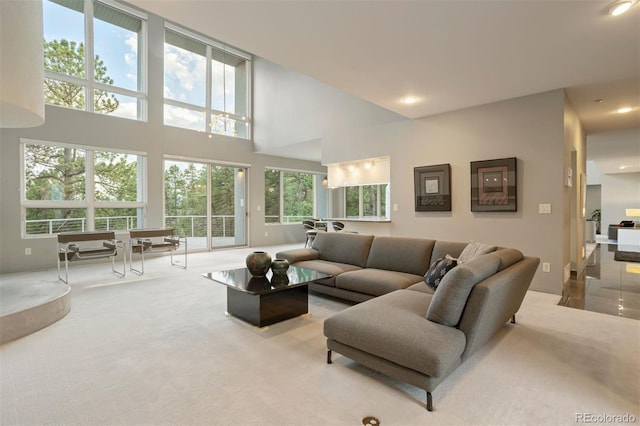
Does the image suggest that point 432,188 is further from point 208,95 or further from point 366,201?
point 208,95

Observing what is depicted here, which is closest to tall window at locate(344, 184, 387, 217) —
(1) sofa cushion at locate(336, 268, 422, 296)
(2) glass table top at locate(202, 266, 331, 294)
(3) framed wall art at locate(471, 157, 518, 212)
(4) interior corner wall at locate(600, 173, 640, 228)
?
(3) framed wall art at locate(471, 157, 518, 212)

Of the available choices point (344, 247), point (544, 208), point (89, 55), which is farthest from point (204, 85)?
point (544, 208)

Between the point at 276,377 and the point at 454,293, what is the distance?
1.28 metres

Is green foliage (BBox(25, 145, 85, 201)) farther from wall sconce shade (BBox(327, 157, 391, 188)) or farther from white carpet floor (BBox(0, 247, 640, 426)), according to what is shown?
wall sconce shade (BBox(327, 157, 391, 188))

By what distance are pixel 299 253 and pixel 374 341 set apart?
242cm

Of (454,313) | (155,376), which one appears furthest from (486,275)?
(155,376)

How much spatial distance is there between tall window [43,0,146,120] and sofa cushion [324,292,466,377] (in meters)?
6.85

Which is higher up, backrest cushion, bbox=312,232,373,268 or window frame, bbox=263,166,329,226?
window frame, bbox=263,166,329,226

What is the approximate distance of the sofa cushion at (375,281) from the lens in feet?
10.3

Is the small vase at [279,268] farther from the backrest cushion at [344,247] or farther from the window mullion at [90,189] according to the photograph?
the window mullion at [90,189]

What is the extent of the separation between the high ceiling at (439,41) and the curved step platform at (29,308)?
9.23 feet

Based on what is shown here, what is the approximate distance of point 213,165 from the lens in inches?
323

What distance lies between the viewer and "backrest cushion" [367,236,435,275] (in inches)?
140

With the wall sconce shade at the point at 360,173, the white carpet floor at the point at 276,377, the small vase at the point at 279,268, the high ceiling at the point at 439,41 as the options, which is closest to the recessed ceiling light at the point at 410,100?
the high ceiling at the point at 439,41
